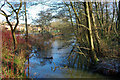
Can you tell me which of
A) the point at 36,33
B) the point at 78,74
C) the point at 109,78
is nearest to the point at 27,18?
the point at 36,33

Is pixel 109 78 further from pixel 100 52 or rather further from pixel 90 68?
pixel 100 52

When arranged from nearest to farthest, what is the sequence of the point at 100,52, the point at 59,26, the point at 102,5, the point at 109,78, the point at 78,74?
the point at 109,78 < the point at 78,74 < the point at 100,52 < the point at 59,26 < the point at 102,5

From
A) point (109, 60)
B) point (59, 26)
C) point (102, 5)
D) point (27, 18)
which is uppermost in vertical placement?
point (102, 5)

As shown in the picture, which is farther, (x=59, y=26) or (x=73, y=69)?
(x=59, y=26)

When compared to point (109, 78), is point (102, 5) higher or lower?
higher

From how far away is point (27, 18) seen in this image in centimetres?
760

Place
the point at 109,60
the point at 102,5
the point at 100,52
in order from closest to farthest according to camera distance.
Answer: the point at 109,60 → the point at 100,52 → the point at 102,5

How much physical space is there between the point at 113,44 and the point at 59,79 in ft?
9.49

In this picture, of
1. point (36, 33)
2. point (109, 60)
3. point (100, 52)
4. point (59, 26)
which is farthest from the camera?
point (36, 33)

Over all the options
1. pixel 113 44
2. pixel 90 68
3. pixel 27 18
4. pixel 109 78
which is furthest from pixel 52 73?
pixel 27 18

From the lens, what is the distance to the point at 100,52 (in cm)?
484

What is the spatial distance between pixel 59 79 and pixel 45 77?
49 cm

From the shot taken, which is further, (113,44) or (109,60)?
(113,44)

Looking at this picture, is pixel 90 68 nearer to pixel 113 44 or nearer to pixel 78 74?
pixel 78 74
